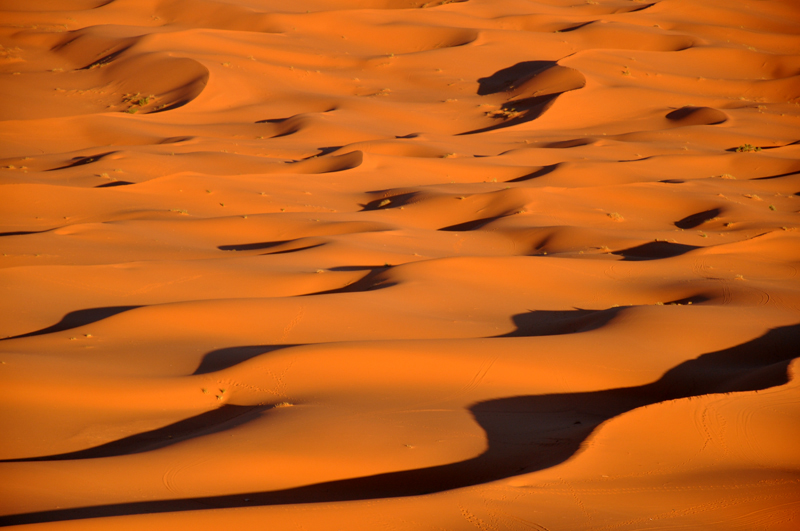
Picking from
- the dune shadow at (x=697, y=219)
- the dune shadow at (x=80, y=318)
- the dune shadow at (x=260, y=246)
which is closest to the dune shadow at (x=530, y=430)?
the dune shadow at (x=80, y=318)

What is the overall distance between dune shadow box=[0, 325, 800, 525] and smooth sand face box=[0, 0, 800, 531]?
27 mm

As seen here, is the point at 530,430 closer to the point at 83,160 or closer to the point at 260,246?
the point at 260,246

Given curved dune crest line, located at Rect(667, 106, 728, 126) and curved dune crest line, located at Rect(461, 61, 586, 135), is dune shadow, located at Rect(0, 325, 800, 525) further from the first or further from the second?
curved dune crest line, located at Rect(461, 61, 586, 135)

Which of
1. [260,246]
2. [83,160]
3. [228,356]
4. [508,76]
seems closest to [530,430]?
[228,356]

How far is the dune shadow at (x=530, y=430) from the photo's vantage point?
14.2 feet

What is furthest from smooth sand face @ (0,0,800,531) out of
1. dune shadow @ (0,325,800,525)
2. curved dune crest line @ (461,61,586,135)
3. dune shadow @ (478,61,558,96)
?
dune shadow @ (478,61,558,96)

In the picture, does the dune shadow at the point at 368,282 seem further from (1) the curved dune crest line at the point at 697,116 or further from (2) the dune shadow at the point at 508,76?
(2) the dune shadow at the point at 508,76

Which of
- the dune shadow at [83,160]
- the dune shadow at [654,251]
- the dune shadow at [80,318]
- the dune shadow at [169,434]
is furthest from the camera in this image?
the dune shadow at [83,160]

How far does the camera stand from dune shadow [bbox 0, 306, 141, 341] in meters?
7.66

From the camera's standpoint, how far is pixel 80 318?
7945 mm

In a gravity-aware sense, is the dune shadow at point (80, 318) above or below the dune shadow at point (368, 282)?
above

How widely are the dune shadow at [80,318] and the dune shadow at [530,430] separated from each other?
164 inches

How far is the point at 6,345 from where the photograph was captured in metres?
6.91

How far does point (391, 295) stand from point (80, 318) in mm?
3613
